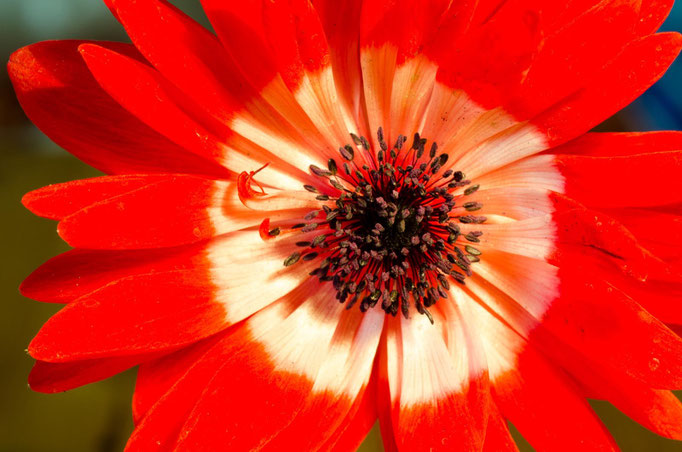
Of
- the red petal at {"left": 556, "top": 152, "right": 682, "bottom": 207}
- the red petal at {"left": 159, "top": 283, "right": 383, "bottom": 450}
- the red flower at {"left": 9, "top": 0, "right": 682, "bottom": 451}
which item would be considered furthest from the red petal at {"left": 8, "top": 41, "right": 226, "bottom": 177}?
the red petal at {"left": 556, "top": 152, "right": 682, "bottom": 207}

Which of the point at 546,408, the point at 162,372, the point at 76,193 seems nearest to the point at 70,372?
the point at 162,372

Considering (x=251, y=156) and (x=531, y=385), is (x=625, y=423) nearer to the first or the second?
(x=531, y=385)

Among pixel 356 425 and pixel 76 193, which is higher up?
pixel 76 193

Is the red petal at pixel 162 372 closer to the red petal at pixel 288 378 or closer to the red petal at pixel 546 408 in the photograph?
the red petal at pixel 288 378

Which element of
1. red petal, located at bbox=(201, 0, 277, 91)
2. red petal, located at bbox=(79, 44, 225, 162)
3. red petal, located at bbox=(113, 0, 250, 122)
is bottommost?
red petal, located at bbox=(79, 44, 225, 162)

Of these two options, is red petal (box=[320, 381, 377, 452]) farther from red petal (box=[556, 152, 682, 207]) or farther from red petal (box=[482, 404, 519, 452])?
red petal (box=[556, 152, 682, 207])

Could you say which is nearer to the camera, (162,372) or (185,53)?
(185,53)

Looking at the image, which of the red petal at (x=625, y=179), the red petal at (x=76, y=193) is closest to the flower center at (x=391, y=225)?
the red petal at (x=625, y=179)

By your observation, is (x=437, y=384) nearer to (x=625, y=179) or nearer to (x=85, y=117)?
(x=625, y=179)

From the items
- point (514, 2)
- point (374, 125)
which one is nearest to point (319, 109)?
point (374, 125)
